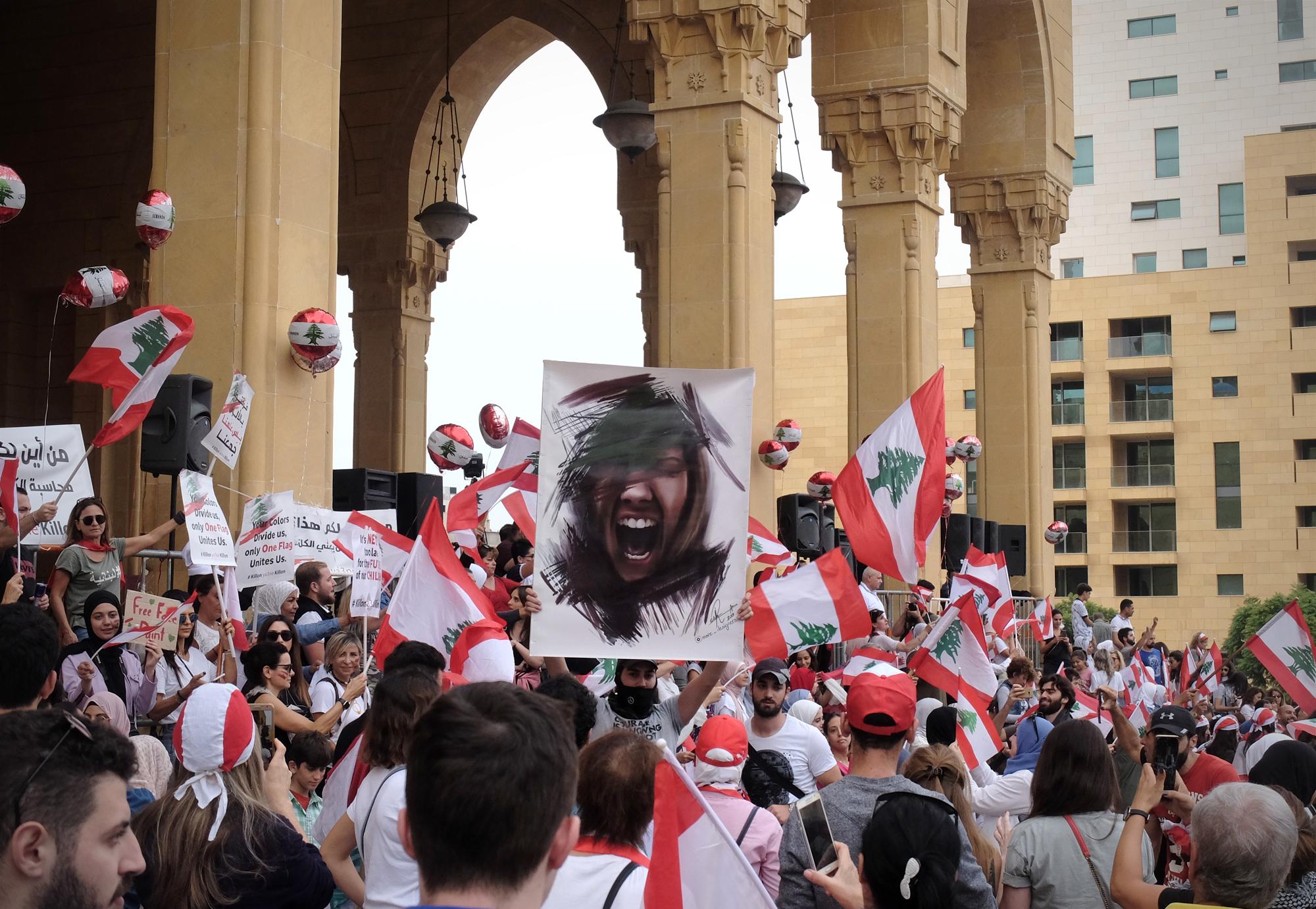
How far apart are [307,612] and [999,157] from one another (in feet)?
55.8

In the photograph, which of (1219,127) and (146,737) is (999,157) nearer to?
(146,737)

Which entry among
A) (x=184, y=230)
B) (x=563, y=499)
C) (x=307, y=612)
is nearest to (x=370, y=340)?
(x=184, y=230)

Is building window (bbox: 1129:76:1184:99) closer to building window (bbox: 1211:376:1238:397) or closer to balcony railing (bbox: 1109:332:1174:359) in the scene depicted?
balcony railing (bbox: 1109:332:1174:359)

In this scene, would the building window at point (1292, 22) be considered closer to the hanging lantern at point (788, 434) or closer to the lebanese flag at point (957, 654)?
the hanging lantern at point (788, 434)

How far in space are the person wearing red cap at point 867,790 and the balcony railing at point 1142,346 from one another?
5039cm

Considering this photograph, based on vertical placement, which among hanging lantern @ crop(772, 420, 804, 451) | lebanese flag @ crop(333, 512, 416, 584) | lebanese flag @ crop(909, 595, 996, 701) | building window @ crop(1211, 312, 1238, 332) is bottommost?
lebanese flag @ crop(909, 595, 996, 701)

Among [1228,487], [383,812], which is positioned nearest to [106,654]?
[383,812]

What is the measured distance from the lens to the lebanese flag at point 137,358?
27.5 ft

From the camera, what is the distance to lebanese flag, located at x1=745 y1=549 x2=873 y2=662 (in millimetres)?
7508

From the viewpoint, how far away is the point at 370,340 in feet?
77.5

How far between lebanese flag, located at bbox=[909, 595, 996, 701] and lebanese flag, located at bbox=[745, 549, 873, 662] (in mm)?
439

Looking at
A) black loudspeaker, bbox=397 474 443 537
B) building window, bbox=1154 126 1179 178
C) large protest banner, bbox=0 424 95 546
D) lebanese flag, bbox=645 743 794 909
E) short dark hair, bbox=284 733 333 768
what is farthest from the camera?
building window, bbox=1154 126 1179 178

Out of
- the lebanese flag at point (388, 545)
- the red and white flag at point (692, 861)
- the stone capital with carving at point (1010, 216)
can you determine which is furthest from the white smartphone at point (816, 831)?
the stone capital with carving at point (1010, 216)

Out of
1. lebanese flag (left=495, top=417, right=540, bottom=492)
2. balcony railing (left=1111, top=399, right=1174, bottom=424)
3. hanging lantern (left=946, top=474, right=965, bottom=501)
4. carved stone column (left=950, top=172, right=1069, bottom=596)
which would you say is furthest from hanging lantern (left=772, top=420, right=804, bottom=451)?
balcony railing (left=1111, top=399, right=1174, bottom=424)
